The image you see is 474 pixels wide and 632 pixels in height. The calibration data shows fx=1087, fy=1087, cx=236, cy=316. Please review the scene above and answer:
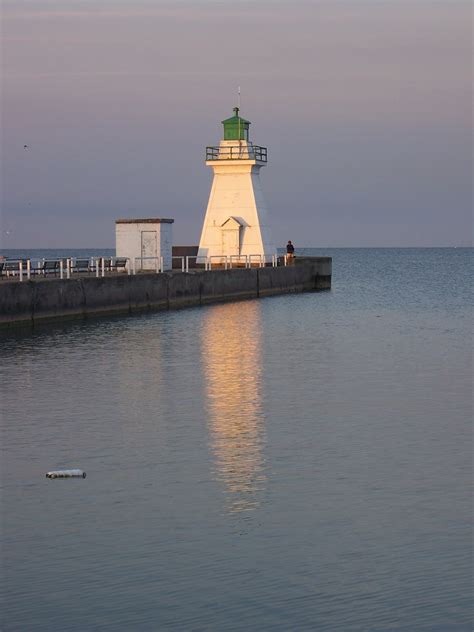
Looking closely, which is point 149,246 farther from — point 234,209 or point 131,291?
point 234,209

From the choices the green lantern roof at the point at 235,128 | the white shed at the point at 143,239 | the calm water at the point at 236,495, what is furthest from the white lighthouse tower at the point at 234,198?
the calm water at the point at 236,495

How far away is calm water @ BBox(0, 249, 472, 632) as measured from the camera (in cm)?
841

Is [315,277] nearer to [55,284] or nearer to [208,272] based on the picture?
[208,272]

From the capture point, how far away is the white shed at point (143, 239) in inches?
1714

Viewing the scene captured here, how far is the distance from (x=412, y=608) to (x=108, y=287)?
2972 cm

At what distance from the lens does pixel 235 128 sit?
173ft

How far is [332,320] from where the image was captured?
4075 cm

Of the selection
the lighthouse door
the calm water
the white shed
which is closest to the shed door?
the white shed

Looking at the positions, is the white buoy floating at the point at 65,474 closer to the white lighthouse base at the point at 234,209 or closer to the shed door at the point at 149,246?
the shed door at the point at 149,246

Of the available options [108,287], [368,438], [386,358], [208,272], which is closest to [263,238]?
[208,272]

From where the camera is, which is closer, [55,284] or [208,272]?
[55,284]

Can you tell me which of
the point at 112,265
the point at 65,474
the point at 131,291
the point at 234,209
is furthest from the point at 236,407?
the point at 234,209

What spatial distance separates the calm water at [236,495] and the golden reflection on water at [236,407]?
0.18 feet

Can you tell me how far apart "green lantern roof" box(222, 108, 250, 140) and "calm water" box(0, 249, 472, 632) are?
29.1 m
